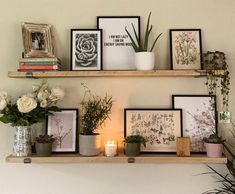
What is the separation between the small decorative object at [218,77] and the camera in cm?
173

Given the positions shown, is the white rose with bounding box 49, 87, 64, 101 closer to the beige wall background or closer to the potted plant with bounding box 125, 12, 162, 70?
the beige wall background

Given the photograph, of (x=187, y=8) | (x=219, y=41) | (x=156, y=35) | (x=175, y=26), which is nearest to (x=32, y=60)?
(x=156, y=35)

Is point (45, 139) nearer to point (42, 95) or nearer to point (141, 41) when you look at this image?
point (42, 95)

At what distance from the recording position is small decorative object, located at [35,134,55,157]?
5.53 ft

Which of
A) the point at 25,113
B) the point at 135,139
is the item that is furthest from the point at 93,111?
the point at 25,113

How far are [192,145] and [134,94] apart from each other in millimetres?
517

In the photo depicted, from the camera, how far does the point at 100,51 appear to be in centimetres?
185

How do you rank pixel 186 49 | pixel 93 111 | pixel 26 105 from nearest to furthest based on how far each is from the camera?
1. pixel 26 105
2. pixel 93 111
3. pixel 186 49

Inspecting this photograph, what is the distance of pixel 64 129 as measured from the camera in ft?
5.99

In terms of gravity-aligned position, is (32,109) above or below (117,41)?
below

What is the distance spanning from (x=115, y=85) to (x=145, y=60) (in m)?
0.29

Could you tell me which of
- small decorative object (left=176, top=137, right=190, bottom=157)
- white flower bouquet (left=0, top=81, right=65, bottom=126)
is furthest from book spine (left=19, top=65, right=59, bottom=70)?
small decorative object (left=176, top=137, right=190, bottom=157)

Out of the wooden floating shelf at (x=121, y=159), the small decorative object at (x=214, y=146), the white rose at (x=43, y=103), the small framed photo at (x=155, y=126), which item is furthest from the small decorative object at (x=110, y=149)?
the small decorative object at (x=214, y=146)

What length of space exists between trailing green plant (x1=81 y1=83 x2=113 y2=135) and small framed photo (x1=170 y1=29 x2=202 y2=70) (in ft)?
1.71
